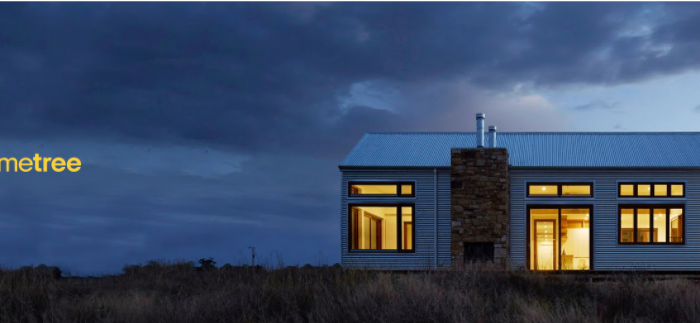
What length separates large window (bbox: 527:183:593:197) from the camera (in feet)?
65.1

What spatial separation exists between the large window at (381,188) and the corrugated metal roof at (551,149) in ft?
1.77

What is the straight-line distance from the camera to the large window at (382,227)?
64.1ft

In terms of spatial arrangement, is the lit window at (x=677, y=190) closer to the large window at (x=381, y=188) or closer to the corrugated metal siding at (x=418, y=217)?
the corrugated metal siding at (x=418, y=217)

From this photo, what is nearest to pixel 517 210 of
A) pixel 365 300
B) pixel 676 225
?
pixel 676 225

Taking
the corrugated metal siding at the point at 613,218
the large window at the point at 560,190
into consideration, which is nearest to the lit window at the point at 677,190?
the corrugated metal siding at the point at 613,218

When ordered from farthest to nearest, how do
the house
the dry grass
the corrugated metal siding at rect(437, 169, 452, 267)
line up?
1. the corrugated metal siding at rect(437, 169, 452, 267)
2. the house
3. the dry grass

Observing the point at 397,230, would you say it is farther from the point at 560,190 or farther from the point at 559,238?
the point at 560,190

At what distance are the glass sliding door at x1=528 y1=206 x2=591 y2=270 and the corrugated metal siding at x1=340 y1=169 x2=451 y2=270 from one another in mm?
2471

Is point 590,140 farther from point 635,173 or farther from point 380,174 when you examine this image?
point 380,174

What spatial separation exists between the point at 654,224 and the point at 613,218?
3.69 ft

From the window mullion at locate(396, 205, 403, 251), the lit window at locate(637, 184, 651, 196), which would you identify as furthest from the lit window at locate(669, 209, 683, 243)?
the window mullion at locate(396, 205, 403, 251)

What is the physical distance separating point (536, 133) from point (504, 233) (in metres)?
4.94

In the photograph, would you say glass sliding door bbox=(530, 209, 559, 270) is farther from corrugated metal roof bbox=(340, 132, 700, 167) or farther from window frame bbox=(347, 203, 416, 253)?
window frame bbox=(347, 203, 416, 253)

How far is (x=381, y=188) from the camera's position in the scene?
19609mm
